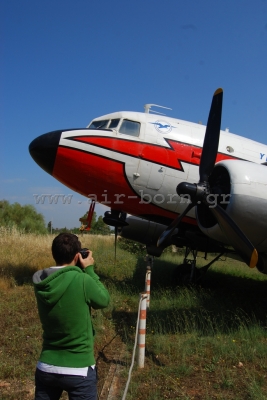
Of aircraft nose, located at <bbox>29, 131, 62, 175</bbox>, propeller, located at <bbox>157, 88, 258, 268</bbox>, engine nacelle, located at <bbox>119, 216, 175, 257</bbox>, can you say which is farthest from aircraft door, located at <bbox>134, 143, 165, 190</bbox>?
engine nacelle, located at <bbox>119, 216, 175, 257</bbox>

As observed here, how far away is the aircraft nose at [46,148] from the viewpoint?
9.12m

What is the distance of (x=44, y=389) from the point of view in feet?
8.96

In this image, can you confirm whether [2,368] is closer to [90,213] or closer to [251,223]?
[251,223]

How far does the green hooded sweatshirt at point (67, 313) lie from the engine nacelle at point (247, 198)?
432 centimetres

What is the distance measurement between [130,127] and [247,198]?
423cm

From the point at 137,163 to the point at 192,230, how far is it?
2488 millimetres

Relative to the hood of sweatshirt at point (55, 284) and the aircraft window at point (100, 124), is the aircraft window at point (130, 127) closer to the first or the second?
the aircraft window at point (100, 124)

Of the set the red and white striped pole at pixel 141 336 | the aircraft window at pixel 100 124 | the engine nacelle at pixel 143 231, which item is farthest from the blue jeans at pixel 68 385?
the engine nacelle at pixel 143 231

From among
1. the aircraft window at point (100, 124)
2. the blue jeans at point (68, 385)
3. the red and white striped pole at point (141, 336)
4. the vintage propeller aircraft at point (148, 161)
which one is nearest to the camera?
the blue jeans at point (68, 385)

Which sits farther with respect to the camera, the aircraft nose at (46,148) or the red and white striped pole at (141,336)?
the aircraft nose at (46,148)

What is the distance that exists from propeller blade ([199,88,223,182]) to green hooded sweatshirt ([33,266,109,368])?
202 inches

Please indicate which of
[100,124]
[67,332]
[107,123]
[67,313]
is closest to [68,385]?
[67,332]

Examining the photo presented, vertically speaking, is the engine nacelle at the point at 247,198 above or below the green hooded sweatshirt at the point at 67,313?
above

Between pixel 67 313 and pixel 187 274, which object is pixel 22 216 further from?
pixel 67 313
